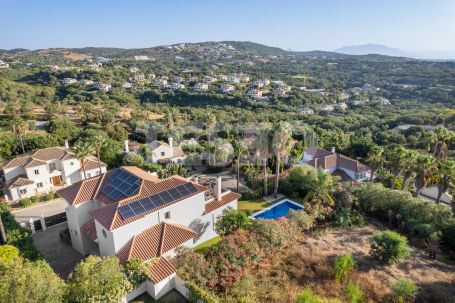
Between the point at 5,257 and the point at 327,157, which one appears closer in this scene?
the point at 5,257

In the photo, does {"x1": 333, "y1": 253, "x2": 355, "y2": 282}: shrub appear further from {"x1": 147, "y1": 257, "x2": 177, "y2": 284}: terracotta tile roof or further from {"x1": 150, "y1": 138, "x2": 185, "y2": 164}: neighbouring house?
{"x1": 150, "y1": 138, "x2": 185, "y2": 164}: neighbouring house

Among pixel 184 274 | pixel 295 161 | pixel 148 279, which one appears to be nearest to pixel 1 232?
pixel 148 279

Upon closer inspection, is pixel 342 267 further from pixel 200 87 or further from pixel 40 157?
pixel 200 87

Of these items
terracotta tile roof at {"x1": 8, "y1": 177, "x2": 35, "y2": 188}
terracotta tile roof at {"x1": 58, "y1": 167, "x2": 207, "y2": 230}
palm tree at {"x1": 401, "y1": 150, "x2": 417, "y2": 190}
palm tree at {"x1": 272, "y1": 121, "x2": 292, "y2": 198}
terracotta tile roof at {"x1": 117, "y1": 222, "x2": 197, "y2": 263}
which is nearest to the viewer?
terracotta tile roof at {"x1": 117, "y1": 222, "x2": 197, "y2": 263}

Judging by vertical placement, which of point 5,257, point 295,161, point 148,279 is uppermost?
point 5,257

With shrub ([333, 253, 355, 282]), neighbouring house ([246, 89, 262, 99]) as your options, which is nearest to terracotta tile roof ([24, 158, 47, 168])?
shrub ([333, 253, 355, 282])

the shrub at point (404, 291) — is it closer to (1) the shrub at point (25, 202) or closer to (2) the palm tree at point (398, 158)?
(2) the palm tree at point (398, 158)

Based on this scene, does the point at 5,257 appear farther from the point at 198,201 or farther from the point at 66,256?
the point at 198,201
